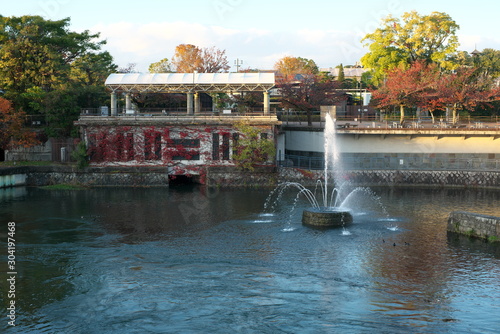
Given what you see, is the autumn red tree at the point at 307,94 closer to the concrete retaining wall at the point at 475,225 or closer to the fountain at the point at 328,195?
the fountain at the point at 328,195

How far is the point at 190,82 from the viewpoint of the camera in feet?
178

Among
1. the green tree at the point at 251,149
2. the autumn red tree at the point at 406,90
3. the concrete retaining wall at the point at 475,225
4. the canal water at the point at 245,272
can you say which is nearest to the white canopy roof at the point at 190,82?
the green tree at the point at 251,149

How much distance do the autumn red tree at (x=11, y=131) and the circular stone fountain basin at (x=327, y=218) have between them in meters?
33.2

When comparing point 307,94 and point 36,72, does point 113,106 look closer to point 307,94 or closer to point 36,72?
point 36,72

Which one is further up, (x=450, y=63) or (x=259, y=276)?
(x=450, y=63)

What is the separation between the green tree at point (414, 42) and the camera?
229 ft

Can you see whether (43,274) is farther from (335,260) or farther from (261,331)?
(335,260)

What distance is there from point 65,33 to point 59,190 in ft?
98.3

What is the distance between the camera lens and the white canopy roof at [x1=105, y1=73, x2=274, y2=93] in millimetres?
53812

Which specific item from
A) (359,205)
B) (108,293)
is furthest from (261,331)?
(359,205)

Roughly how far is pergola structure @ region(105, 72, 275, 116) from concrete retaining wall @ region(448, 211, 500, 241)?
2593 centimetres

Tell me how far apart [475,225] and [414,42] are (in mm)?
46334

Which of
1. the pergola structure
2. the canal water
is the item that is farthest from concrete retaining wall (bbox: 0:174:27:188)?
the canal water

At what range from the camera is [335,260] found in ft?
84.6
